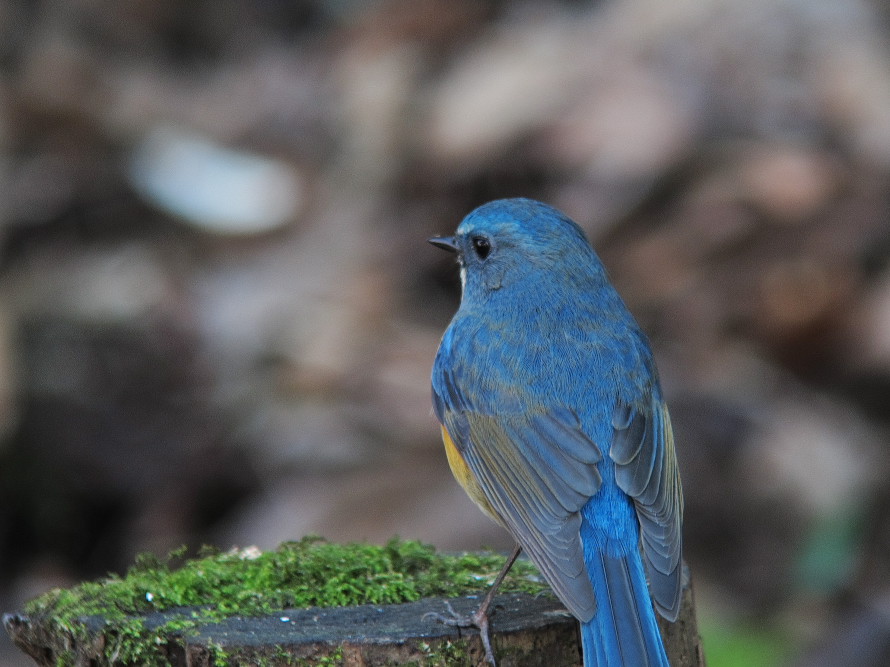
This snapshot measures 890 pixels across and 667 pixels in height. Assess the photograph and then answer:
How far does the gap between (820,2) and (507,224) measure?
5896 millimetres

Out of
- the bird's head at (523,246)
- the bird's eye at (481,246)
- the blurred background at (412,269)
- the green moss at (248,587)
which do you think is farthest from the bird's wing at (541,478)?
the blurred background at (412,269)

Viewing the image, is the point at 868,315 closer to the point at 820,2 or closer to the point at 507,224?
the point at 820,2

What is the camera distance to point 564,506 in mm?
3311

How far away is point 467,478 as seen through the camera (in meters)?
3.72

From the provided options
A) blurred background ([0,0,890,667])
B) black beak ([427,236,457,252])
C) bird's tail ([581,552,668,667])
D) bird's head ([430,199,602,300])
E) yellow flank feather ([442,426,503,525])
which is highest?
blurred background ([0,0,890,667])

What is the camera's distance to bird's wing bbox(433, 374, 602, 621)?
3164 mm

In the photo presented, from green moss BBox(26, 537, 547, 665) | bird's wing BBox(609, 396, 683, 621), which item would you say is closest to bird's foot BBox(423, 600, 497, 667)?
green moss BBox(26, 537, 547, 665)

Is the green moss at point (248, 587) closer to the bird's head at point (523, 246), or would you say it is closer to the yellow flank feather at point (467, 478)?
the yellow flank feather at point (467, 478)

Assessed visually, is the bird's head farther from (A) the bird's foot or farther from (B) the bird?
A: (A) the bird's foot

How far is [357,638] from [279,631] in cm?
20

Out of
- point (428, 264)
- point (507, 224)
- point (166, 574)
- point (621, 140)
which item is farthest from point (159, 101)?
point (166, 574)

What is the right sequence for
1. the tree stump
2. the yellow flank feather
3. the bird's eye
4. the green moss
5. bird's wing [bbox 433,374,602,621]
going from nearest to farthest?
the tree stump → the green moss → bird's wing [bbox 433,374,602,621] → the yellow flank feather → the bird's eye

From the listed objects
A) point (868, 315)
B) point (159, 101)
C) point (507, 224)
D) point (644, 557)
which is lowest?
point (644, 557)

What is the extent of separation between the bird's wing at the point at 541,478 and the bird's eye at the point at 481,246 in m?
0.64
